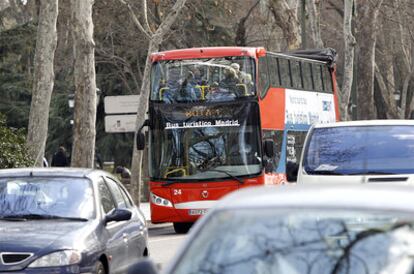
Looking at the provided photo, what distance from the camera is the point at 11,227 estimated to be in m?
10.8

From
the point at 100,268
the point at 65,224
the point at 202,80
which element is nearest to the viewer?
the point at 100,268

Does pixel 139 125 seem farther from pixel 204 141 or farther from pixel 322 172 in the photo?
pixel 322 172

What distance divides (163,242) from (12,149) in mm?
4791

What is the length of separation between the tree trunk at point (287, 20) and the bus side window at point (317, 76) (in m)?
5.49

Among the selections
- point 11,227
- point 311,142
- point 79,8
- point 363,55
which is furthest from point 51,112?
point 11,227

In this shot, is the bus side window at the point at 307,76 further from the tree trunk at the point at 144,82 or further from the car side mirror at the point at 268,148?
the car side mirror at the point at 268,148

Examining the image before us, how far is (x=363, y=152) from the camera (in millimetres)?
14570

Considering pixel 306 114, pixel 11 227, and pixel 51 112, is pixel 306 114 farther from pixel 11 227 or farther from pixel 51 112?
pixel 51 112

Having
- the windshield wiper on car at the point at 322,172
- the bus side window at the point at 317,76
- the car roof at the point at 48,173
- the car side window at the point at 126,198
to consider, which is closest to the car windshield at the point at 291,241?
the car roof at the point at 48,173

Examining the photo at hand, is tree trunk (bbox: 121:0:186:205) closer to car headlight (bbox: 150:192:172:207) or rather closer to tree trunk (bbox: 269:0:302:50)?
tree trunk (bbox: 269:0:302:50)

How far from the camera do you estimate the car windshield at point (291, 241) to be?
5363 mm

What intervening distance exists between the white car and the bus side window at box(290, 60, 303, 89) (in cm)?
2223

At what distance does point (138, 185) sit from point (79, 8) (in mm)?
5764

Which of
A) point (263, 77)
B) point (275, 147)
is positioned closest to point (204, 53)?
point (263, 77)
